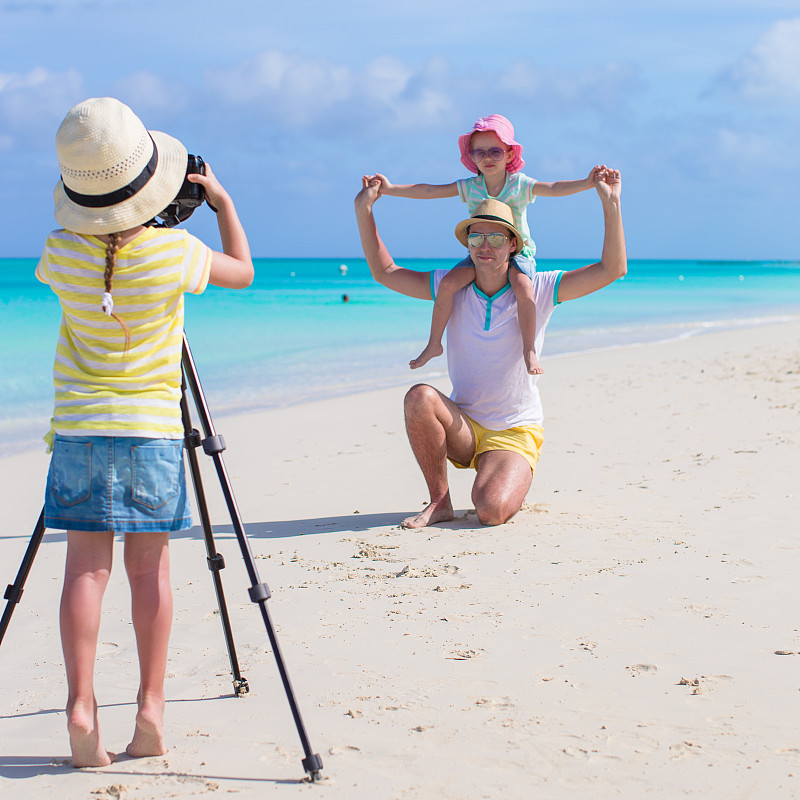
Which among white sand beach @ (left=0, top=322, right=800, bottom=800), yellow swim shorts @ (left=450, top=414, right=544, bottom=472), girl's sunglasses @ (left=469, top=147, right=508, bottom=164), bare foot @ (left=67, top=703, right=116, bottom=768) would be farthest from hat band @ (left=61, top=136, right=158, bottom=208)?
girl's sunglasses @ (left=469, top=147, right=508, bottom=164)

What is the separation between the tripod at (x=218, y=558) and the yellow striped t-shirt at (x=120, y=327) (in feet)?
0.50

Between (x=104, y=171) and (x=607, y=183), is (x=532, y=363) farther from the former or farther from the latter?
(x=104, y=171)

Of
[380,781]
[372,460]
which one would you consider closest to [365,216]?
[372,460]

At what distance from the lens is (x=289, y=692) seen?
7.95ft

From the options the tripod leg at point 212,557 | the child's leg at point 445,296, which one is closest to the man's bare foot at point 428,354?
the child's leg at point 445,296

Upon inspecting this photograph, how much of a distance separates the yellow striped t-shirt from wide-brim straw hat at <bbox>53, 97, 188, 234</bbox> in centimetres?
6

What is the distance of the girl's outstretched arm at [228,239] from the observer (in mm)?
2562

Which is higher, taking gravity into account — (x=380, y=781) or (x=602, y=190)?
(x=602, y=190)

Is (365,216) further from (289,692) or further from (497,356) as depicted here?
(289,692)

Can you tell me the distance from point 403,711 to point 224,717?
1.80ft

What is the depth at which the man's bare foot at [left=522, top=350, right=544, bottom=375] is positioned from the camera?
483cm

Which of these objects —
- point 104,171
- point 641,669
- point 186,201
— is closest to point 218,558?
point 186,201

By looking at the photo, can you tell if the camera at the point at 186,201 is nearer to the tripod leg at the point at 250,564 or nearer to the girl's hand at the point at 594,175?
the tripod leg at the point at 250,564

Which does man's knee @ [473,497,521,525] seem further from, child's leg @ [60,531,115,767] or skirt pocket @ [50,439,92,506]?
skirt pocket @ [50,439,92,506]
